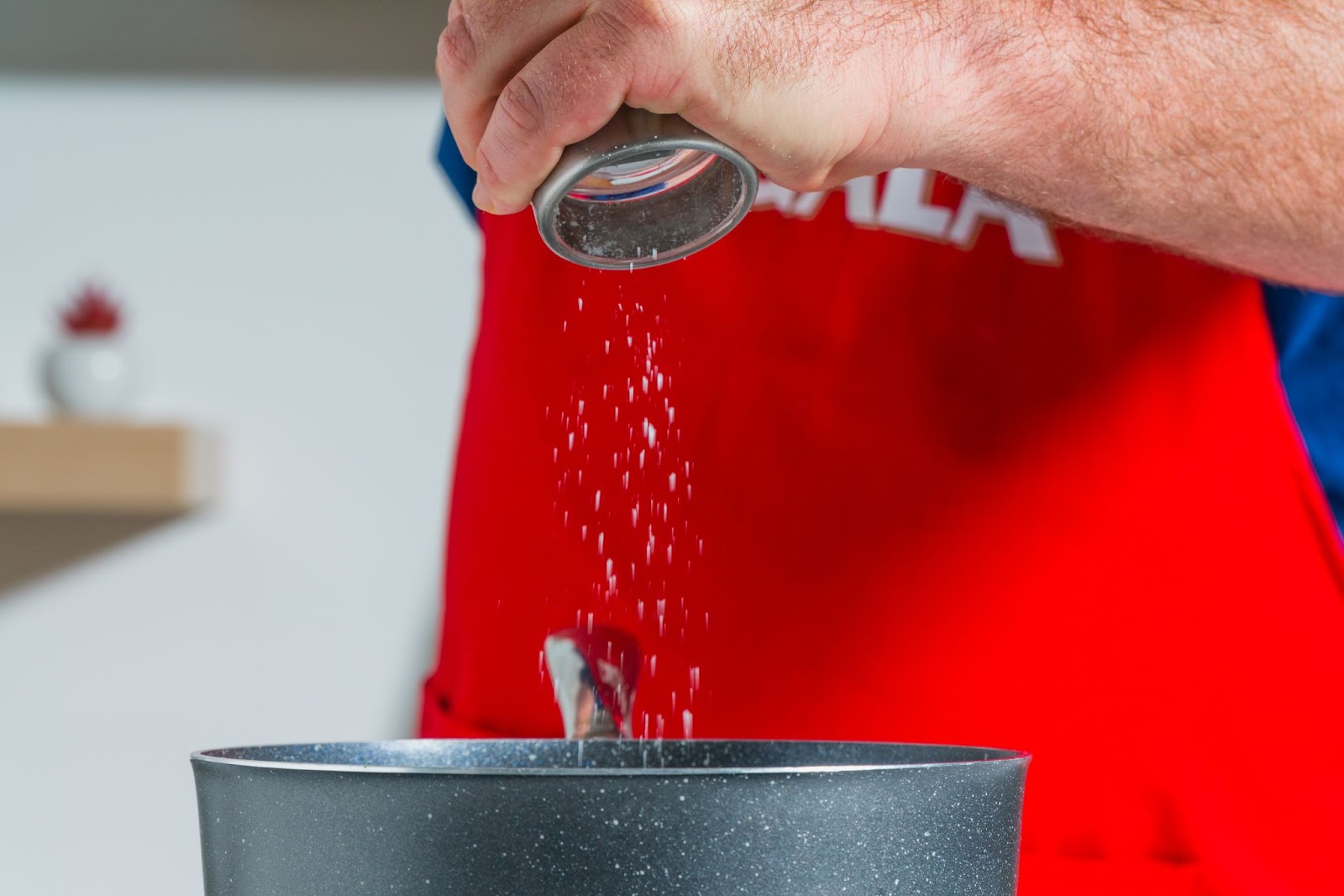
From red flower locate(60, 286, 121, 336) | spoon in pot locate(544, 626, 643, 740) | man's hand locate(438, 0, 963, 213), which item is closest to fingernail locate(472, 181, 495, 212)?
man's hand locate(438, 0, 963, 213)

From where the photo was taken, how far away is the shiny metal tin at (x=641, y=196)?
1.32 feet

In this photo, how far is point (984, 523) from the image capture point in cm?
72

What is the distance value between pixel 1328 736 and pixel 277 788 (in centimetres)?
56

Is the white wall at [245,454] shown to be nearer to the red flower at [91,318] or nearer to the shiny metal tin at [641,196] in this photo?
the red flower at [91,318]

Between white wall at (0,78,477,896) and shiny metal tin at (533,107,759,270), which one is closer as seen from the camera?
shiny metal tin at (533,107,759,270)

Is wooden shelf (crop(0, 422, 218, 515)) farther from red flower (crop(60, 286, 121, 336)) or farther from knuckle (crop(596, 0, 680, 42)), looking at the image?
knuckle (crop(596, 0, 680, 42))

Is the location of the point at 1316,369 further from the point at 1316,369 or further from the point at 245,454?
the point at 245,454

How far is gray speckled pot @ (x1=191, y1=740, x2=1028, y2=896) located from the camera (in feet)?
1.08

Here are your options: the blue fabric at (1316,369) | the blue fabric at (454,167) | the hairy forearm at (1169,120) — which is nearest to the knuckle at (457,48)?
the hairy forearm at (1169,120)

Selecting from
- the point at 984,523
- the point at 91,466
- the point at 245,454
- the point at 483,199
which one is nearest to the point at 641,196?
the point at 483,199

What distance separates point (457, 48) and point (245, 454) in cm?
126

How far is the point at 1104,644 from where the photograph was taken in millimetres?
705

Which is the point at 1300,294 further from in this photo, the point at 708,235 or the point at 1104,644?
the point at 708,235

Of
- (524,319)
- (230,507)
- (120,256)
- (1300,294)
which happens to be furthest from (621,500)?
(120,256)
